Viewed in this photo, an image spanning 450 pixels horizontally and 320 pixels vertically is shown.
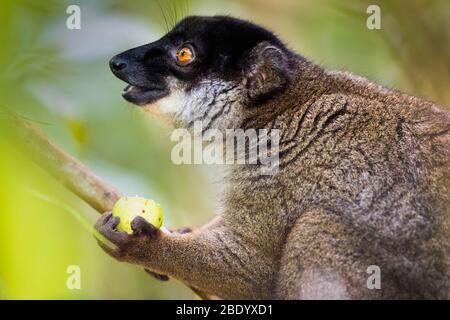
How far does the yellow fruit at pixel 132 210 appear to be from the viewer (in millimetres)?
4523

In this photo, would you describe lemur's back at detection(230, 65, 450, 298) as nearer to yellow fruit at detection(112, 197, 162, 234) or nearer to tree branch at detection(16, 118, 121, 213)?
yellow fruit at detection(112, 197, 162, 234)

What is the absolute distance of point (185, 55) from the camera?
5004 millimetres

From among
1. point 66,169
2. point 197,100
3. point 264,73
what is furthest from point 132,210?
point 264,73

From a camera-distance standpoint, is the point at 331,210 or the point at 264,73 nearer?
the point at 331,210

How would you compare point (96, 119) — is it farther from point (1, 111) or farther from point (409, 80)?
point (409, 80)

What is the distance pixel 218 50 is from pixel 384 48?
8.08 ft

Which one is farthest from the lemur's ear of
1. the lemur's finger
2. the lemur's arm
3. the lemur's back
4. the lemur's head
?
the lemur's finger

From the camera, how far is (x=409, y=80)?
6.85 meters

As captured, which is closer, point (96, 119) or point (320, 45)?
point (96, 119)

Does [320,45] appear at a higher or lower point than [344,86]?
higher

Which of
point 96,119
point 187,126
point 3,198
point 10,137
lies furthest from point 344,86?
point 3,198

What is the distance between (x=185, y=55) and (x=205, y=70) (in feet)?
0.55

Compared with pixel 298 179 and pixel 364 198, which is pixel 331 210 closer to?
pixel 364 198

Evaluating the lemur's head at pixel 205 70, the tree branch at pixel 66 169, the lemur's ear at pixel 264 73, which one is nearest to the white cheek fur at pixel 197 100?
the lemur's head at pixel 205 70
